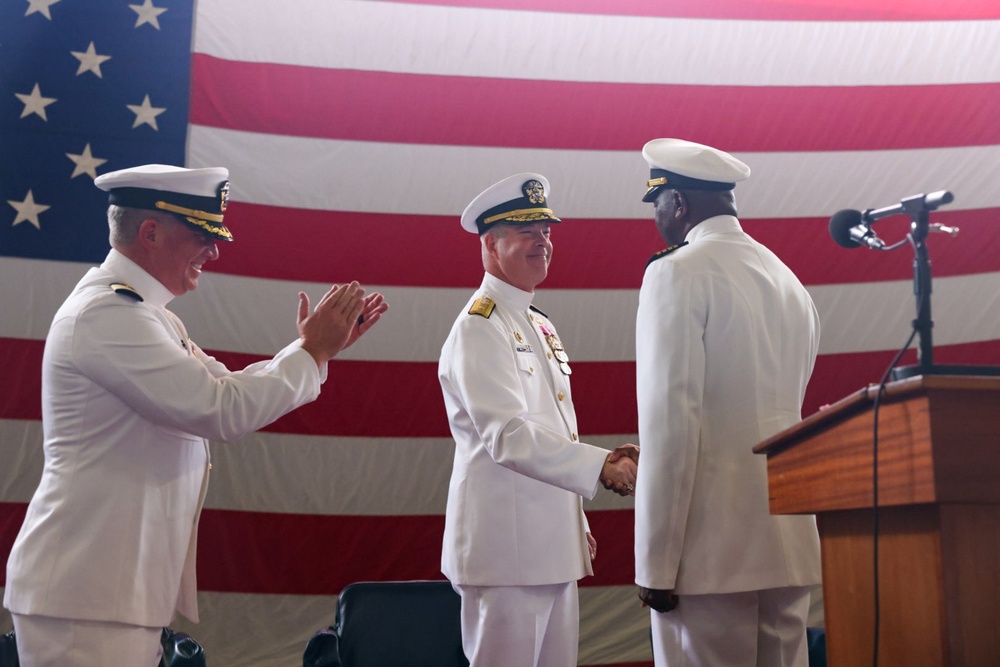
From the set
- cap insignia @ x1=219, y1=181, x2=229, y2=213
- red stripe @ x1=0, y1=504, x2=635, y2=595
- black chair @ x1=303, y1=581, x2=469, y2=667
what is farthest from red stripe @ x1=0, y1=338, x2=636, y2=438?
cap insignia @ x1=219, y1=181, x2=229, y2=213

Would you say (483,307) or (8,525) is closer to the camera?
(483,307)

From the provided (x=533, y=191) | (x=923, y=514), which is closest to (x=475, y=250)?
(x=533, y=191)

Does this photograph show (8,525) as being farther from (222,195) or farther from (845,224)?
(845,224)

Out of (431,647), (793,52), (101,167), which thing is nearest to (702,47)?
(793,52)

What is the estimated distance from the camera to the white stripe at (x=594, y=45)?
3.55 m

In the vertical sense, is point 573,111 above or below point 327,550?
above

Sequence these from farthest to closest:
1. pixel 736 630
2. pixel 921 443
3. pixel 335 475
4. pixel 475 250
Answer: pixel 475 250 → pixel 335 475 → pixel 736 630 → pixel 921 443

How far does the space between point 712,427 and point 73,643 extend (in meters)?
1.15

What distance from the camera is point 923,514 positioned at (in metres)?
1.03

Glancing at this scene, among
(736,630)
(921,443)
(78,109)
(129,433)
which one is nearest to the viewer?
(921,443)

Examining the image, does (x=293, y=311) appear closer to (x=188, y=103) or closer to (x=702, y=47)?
(x=188, y=103)

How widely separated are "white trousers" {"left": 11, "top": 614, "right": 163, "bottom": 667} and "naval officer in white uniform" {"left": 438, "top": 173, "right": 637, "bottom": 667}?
797mm

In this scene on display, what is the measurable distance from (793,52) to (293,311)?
7.45 feet

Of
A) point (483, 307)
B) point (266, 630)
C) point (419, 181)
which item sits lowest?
point (266, 630)
